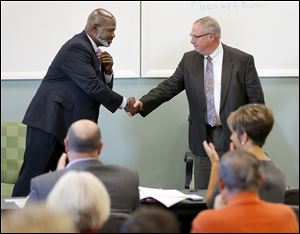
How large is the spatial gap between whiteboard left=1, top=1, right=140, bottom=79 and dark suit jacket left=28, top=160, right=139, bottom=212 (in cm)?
227

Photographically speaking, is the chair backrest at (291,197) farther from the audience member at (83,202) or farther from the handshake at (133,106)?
the handshake at (133,106)

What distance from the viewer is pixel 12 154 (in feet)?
15.0

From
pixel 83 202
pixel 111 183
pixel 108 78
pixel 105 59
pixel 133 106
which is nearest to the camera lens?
pixel 83 202

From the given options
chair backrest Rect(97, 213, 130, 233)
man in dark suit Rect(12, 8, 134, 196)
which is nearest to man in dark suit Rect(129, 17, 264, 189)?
man in dark suit Rect(12, 8, 134, 196)

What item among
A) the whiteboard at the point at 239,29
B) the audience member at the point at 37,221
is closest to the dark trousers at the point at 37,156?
the whiteboard at the point at 239,29

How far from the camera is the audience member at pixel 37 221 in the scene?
160 centimetres

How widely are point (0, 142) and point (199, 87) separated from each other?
65.3 inches

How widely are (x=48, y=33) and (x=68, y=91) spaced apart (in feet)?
3.13

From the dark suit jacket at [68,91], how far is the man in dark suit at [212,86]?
50cm

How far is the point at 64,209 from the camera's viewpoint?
191 cm

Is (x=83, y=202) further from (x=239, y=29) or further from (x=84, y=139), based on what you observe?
(x=239, y=29)

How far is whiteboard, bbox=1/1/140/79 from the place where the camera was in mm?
4699

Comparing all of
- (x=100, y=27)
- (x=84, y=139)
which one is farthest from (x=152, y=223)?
(x=100, y=27)

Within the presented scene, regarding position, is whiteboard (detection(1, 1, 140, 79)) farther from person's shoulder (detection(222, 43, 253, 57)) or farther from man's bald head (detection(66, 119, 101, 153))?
man's bald head (detection(66, 119, 101, 153))
